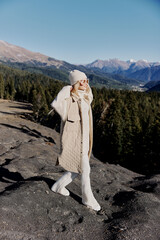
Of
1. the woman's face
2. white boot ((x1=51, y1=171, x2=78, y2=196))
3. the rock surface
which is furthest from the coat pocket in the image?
the rock surface

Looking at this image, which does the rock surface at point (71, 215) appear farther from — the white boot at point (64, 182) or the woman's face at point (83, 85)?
the woman's face at point (83, 85)

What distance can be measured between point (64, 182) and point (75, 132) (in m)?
1.51

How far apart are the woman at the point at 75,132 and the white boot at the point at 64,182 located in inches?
3.5

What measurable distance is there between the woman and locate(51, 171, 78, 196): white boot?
3.5 inches

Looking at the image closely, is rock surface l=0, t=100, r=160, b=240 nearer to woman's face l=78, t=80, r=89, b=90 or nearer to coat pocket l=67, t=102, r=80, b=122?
coat pocket l=67, t=102, r=80, b=122

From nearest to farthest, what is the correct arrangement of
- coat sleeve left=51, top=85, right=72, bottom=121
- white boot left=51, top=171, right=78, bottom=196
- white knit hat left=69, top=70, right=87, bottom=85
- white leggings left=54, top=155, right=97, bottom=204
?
coat sleeve left=51, top=85, right=72, bottom=121, white leggings left=54, top=155, right=97, bottom=204, white knit hat left=69, top=70, right=87, bottom=85, white boot left=51, top=171, right=78, bottom=196

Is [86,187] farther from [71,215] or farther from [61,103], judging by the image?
[61,103]

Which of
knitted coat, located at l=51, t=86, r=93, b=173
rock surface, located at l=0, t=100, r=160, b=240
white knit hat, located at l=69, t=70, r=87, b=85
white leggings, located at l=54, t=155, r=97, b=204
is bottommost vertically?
rock surface, located at l=0, t=100, r=160, b=240

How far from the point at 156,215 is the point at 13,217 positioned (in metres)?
3.69

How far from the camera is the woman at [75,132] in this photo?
508cm

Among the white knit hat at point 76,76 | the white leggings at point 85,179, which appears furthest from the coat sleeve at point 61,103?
the white leggings at point 85,179

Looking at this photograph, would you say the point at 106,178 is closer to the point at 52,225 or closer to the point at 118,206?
the point at 118,206

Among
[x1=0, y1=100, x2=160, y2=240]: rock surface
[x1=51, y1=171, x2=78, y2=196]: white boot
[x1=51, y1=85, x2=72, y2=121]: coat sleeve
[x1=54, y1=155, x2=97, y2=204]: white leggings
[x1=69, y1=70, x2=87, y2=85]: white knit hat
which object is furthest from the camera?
[x1=51, y1=171, x2=78, y2=196]: white boot

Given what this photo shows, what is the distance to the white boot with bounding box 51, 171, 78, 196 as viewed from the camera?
5395 millimetres
